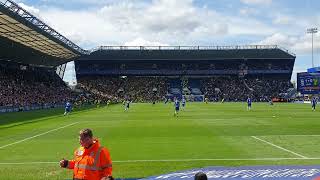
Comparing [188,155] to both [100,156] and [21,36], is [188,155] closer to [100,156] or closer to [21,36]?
[100,156]

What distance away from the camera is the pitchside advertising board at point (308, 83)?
8912cm

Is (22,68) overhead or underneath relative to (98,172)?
overhead

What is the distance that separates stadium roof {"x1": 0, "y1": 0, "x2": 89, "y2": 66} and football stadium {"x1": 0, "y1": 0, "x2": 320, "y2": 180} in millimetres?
197

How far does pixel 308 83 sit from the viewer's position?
89.9m

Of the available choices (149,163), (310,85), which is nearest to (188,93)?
(310,85)

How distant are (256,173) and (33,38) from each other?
200 ft

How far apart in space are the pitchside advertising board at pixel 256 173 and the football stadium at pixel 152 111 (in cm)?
3

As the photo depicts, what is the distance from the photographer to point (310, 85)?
294ft

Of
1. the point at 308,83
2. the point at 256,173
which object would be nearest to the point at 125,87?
the point at 308,83

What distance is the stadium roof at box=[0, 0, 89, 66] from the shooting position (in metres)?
54.9

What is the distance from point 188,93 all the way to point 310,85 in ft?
182

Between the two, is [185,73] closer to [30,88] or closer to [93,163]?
[30,88]

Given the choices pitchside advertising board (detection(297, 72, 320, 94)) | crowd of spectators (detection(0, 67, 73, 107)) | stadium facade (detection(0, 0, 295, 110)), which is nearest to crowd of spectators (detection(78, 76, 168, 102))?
Answer: stadium facade (detection(0, 0, 295, 110))

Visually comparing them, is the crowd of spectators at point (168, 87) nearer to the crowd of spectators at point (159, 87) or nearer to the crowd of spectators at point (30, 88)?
the crowd of spectators at point (159, 87)
